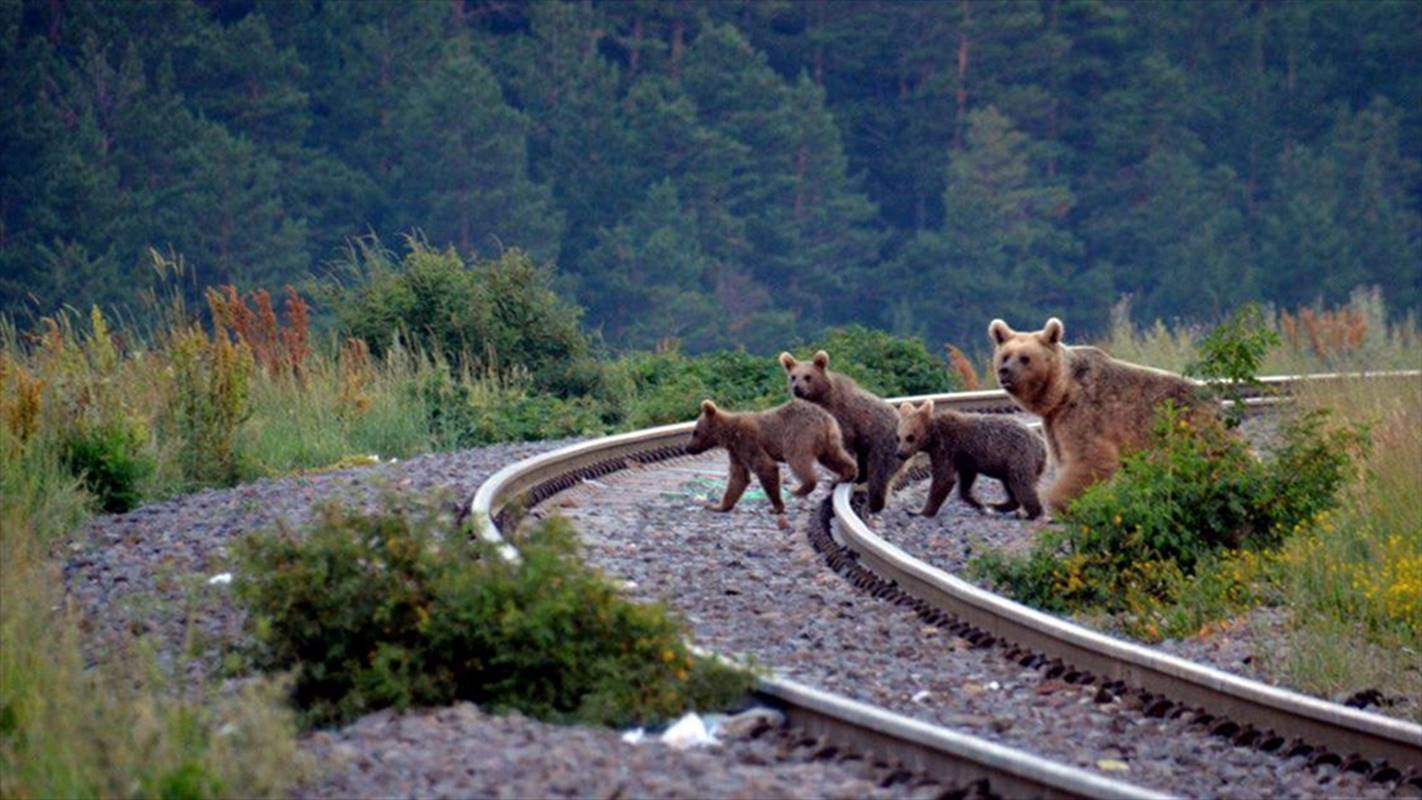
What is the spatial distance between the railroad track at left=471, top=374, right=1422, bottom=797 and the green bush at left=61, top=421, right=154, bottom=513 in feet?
7.57

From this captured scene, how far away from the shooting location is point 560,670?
7.52 m

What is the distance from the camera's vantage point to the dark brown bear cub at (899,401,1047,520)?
537 inches

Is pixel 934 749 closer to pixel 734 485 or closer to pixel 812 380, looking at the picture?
pixel 734 485

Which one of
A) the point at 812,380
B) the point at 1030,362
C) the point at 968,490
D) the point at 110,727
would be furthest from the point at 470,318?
the point at 110,727

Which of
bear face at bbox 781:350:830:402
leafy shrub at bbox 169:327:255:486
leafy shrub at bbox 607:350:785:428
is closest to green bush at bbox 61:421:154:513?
leafy shrub at bbox 169:327:255:486

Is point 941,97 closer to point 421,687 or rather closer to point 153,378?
point 153,378

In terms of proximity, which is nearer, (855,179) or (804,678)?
(804,678)

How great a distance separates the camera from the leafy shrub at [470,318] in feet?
70.3

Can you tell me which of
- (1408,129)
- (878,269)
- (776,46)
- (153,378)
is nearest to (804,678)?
(153,378)

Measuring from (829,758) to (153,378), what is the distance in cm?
1004

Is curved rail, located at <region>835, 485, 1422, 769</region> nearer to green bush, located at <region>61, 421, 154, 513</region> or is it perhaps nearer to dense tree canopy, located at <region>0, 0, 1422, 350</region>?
green bush, located at <region>61, 421, 154, 513</region>

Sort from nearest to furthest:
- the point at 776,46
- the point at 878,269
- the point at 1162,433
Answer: the point at 1162,433 → the point at 878,269 → the point at 776,46

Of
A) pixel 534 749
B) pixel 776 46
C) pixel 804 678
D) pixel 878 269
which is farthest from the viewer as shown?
pixel 776 46

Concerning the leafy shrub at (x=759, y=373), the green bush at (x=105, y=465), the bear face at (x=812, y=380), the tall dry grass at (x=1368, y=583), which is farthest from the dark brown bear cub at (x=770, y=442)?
the leafy shrub at (x=759, y=373)
